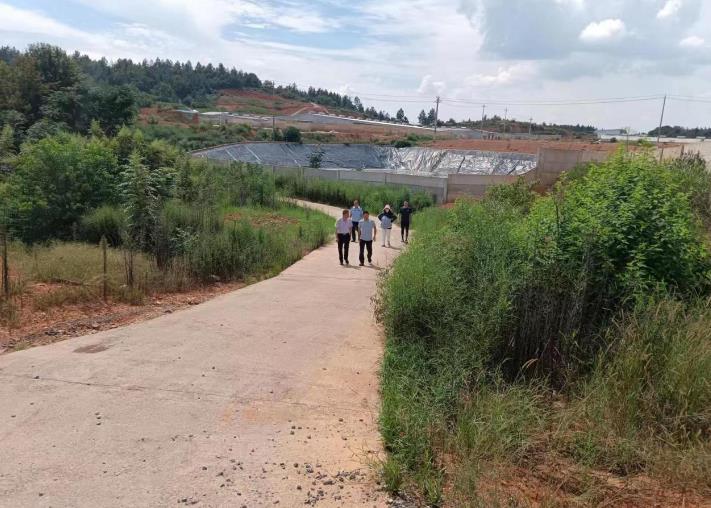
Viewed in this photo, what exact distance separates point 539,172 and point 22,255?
29.0 metres

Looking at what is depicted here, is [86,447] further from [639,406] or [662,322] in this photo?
[662,322]

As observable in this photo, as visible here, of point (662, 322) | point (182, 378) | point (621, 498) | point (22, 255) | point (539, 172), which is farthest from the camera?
point (539, 172)

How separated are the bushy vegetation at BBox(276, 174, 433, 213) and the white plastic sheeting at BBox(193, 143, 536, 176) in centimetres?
1624

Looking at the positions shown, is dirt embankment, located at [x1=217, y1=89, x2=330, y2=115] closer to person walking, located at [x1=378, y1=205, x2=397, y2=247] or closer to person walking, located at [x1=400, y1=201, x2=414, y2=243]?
person walking, located at [x1=400, y1=201, x2=414, y2=243]

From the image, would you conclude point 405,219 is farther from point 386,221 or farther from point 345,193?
point 345,193

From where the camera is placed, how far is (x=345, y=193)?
31312 mm

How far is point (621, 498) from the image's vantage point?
3.91 meters

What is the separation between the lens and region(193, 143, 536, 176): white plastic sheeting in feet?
166

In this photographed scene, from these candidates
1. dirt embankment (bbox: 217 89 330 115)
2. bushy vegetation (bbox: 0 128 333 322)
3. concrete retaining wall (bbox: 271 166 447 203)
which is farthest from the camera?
dirt embankment (bbox: 217 89 330 115)

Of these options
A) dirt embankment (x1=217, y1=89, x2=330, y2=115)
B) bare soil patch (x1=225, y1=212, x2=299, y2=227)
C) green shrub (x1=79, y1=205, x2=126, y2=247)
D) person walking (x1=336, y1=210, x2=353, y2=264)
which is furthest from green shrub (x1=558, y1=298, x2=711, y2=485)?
dirt embankment (x1=217, y1=89, x2=330, y2=115)

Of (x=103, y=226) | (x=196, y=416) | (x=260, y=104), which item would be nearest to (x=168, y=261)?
(x=103, y=226)

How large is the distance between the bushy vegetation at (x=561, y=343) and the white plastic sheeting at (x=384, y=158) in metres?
42.1

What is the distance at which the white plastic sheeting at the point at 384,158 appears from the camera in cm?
5066

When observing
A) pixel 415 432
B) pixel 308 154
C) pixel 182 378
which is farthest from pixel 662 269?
pixel 308 154
